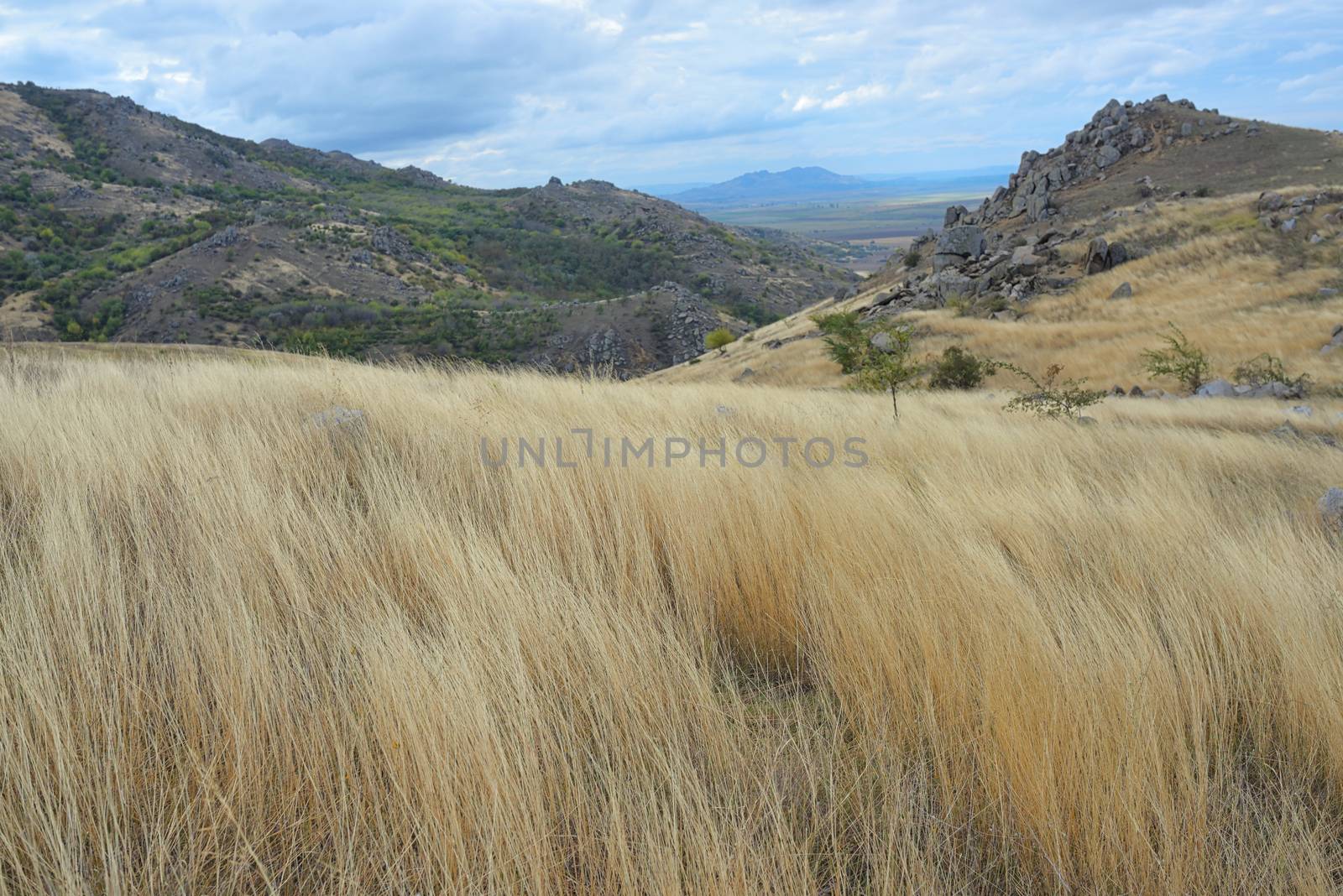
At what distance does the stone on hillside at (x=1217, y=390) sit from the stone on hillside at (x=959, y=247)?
815 inches

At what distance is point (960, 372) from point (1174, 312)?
9232 mm

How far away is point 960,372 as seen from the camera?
19.1 m

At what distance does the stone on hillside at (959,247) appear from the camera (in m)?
35.2

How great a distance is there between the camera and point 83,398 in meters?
4.36

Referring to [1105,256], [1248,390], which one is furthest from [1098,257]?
[1248,390]

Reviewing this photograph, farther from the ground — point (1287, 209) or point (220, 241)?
point (220, 241)

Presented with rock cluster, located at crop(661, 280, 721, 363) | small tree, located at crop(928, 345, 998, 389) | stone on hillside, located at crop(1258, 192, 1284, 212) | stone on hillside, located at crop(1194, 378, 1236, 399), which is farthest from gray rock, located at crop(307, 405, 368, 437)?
rock cluster, located at crop(661, 280, 721, 363)

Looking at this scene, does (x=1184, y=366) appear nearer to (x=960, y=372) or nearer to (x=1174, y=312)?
(x=960, y=372)

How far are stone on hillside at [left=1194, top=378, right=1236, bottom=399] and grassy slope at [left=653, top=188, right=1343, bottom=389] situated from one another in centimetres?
168

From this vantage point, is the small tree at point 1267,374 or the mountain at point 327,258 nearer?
the small tree at point 1267,374

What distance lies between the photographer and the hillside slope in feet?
67.0

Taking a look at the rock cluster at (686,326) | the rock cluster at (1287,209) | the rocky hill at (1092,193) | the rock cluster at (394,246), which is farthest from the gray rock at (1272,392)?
the rock cluster at (394,246)

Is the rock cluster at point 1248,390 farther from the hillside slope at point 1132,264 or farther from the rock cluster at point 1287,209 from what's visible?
the rock cluster at point 1287,209

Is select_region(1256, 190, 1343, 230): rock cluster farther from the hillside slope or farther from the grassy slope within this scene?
the grassy slope
